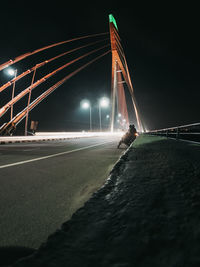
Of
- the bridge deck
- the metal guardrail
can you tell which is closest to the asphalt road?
the bridge deck

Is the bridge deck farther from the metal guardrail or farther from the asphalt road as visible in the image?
the metal guardrail

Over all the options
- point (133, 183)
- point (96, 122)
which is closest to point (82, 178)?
point (133, 183)

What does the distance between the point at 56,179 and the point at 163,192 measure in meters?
2.56

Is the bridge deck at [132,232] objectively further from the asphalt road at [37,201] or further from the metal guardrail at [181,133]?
the metal guardrail at [181,133]

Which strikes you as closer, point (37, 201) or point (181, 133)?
point (37, 201)

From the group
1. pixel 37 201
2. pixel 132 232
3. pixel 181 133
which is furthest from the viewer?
pixel 181 133

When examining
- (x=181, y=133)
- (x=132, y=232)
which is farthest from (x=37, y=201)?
(x=181, y=133)

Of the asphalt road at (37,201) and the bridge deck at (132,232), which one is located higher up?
the bridge deck at (132,232)

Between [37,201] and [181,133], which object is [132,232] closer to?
[37,201]

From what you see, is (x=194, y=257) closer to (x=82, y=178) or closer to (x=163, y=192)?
(x=163, y=192)

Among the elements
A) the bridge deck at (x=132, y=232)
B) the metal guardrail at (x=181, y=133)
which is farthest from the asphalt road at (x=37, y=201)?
the metal guardrail at (x=181, y=133)

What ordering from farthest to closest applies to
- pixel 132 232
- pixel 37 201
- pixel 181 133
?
1. pixel 181 133
2. pixel 37 201
3. pixel 132 232

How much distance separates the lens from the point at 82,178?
12.0 ft

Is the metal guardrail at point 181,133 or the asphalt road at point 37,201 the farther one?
the metal guardrail at point 181,133
